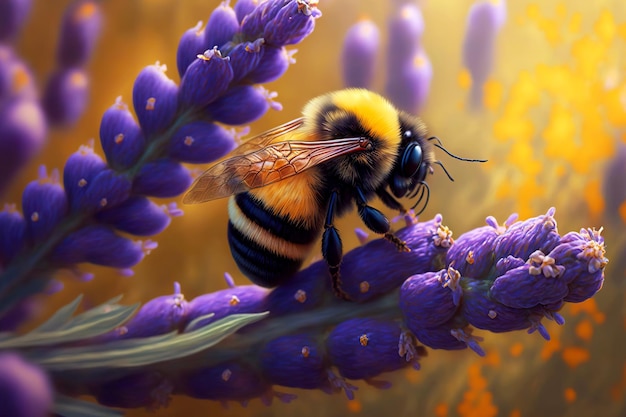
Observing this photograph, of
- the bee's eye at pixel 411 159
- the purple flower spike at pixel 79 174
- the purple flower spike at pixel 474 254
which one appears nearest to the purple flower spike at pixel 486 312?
the purple flower spike at pixel 474 254

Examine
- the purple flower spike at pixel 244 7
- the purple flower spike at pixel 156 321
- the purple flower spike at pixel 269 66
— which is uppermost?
the purple flower spike at pixel 244 7

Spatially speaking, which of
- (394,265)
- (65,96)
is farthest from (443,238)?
(65,96)

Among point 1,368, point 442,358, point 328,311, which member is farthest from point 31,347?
point 442,358

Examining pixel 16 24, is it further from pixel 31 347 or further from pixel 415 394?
pixel 415 394

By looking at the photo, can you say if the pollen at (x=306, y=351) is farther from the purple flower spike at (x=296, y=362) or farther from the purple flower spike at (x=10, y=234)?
the purple flower spike at (x=10, y=234)

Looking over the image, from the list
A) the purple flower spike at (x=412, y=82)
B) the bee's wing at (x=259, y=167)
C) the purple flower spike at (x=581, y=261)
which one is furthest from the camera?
the purple flower spike at (x=412, y=82)

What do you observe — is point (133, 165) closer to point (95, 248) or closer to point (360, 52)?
point (95, 248)

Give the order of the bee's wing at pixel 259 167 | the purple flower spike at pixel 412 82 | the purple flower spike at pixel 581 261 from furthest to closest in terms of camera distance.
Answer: the purple flower spike at pixel 412 82 < the bee's wing at pixel 259 167 < the purple flower spike at pixel 581 261

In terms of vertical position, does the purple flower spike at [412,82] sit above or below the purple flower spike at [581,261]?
above
